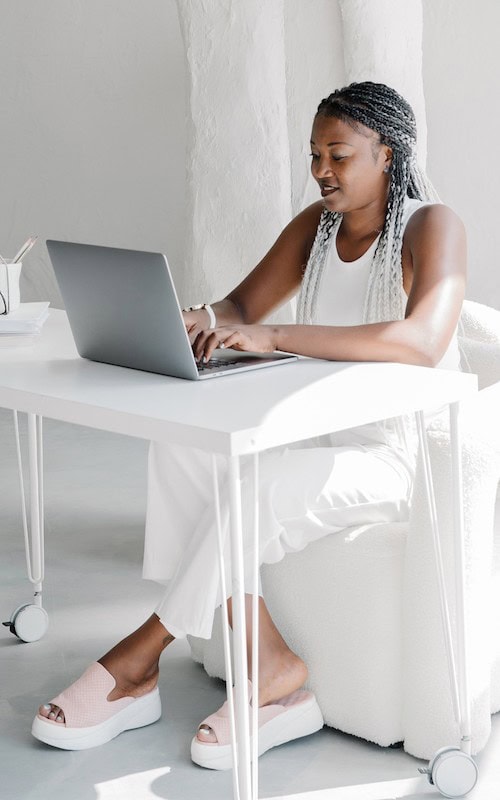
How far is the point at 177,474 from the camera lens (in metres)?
2.00

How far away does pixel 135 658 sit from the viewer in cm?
205

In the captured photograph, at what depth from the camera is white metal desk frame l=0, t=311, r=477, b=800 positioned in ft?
4.88

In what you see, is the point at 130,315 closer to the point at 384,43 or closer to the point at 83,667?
the point at 83,667

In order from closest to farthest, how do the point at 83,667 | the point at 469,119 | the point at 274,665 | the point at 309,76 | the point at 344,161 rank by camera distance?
the point at 274,665 < the point at 344,161 < the point at 83,667 < the point at 309,76 < the point at 469,119

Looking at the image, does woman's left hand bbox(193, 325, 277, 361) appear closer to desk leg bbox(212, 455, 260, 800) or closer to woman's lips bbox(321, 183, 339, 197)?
desk leg bbox(212, 455, 260, 800)

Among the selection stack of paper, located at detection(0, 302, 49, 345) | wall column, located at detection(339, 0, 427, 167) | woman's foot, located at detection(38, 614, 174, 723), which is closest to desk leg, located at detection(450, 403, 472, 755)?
woman's foot, located at detection(38, 614, 174, 723)

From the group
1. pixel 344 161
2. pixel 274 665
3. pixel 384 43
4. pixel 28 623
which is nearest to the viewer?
pixel 274 665

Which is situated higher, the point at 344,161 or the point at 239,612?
the point at 344,161

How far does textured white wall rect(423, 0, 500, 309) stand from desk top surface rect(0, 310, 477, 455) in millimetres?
3638

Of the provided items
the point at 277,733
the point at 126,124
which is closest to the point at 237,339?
the point at 277,733

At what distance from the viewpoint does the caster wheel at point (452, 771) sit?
1823 millimetres

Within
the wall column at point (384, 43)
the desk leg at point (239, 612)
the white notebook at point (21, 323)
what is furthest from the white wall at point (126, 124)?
the desk leg at point (239, 612)

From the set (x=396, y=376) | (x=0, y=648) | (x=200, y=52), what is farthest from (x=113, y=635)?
(x=200, y=52)

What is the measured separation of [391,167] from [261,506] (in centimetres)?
71
